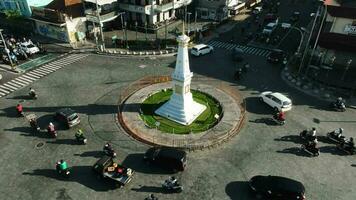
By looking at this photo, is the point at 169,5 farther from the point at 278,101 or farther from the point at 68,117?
the point at 68,117

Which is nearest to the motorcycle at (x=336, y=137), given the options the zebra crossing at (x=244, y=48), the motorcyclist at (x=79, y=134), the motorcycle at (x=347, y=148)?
the motorcycle at (x=347, y=148)

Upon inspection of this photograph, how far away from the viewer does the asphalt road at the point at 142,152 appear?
26953 millimetres

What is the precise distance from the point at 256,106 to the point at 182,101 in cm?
1010

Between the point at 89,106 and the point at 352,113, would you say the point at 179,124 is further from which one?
the point at 352,113

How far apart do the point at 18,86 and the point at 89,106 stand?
13.1m

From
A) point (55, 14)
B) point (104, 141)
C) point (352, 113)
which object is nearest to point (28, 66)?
point (55, 14)

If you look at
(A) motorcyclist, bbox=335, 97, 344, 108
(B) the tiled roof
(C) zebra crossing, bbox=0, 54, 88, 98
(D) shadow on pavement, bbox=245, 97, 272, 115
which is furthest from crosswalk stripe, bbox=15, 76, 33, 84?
(B) the tiled roof

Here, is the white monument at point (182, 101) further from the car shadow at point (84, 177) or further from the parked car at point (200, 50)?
the parked car at point (200, 50)

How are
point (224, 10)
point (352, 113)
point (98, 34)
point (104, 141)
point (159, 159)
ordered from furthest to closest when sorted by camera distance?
point (224, 10) → point (98, 34) → point (352, 113) → point (104, 141) → point (159, 159)

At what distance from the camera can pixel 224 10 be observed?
6812 centimetres

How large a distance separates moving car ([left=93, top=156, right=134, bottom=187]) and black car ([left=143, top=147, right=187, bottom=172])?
2.46 metres

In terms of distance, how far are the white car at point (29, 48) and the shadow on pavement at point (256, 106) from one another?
1493 inches

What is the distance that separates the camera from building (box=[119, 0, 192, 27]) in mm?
61906

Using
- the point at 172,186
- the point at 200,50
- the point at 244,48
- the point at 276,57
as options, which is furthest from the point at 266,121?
the point at 244,48
